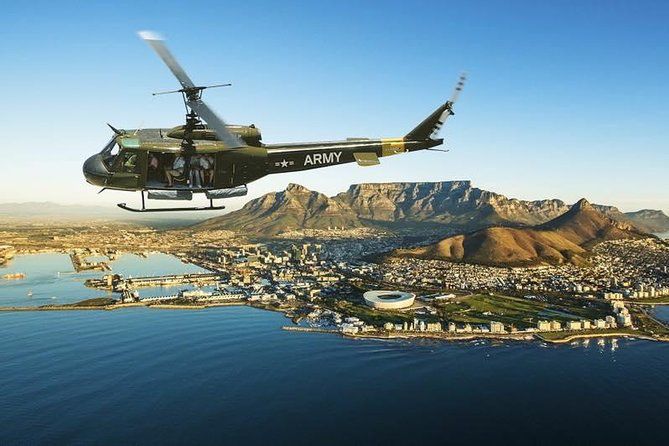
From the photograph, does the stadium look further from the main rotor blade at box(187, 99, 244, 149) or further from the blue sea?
the main rotor blade at box(187, 99, 244, 149)

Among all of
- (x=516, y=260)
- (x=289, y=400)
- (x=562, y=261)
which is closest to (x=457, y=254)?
(x=516, y=260)

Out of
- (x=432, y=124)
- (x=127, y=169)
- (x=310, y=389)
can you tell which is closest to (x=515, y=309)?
(x=310, y=389)

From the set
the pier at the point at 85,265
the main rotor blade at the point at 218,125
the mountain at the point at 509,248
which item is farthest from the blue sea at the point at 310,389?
the mountain at the point at 509,248

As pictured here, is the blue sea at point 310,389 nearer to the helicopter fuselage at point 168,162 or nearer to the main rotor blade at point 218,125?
the helicopter fuselage at point 168,162

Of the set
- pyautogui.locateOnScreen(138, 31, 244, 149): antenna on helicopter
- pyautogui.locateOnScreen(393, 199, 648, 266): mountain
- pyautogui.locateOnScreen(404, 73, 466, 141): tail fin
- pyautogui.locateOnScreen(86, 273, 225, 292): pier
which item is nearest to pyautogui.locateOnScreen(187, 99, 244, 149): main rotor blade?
pyautogui.locateOnScreen(138, 31, 244, 149): antenna on helicopter

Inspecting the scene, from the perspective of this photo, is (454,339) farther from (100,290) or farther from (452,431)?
(100,290)
